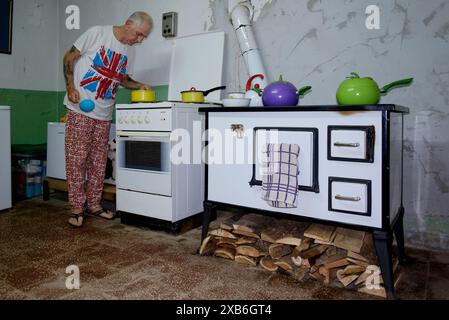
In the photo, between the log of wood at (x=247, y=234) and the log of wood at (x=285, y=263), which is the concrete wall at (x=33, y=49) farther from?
the log of wood at (x=285, y=263)

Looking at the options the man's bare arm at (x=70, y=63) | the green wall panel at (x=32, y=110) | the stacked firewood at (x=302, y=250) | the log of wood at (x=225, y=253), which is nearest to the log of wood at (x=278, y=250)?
the stacked firewood at (x=302, y=250)

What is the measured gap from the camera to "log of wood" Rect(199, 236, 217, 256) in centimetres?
196

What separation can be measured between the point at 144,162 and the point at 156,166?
0.36 ft

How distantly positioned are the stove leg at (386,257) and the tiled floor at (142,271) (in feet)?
0.31

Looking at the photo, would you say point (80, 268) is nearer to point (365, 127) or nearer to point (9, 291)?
point (9, 291)

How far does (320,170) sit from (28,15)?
3.31 metres

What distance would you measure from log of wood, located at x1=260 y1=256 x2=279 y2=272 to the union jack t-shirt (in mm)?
1465

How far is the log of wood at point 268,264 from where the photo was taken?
1760 mm

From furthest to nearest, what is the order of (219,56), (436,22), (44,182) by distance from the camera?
(44,182), (219,56), (436,22)

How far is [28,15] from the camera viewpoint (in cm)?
354

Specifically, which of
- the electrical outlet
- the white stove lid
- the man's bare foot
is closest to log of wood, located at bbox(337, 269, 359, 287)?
the white stove lid

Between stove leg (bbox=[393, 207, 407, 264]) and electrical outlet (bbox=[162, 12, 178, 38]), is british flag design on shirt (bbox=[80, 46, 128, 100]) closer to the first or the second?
electrical outlet (bbox=[162, 12, 178, 38])

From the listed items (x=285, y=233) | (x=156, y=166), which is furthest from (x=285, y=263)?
(x=156, y=166)
